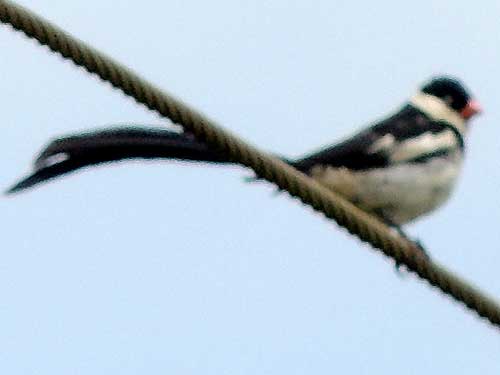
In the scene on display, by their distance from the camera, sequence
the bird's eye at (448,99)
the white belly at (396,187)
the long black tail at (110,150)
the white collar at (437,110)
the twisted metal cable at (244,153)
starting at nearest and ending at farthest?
the twisted metal cable at (244,153)
the long black tail at (110,150)
the white belly at (396,187)
the white collar at (437,110)
the bird's eye at (448,99)

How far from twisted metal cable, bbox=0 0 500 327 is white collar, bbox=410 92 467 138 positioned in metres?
2.51

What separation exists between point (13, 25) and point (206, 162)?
4.51 ft

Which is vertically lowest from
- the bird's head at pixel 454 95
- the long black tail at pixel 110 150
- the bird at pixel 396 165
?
the bird's head at pixel 454 95

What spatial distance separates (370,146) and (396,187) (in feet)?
0.73

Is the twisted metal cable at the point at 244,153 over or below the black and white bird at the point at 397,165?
over

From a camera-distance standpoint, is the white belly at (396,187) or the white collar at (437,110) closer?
the white belly at (396,187)

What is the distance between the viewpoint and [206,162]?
498 cm

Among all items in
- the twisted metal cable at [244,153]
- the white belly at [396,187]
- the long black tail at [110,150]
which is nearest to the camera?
the twisted metal cable at [244,153]

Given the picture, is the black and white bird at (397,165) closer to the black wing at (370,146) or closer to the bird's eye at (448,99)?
the black wing at (370,146)

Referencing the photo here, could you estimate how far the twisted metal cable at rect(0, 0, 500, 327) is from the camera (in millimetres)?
3717

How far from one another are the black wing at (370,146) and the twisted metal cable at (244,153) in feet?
5.13

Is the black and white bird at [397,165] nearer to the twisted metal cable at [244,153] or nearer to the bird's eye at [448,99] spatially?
the bird's eye at [448,99]

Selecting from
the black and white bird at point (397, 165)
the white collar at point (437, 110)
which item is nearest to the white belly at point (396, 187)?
the black and white bird at point (397, 165)

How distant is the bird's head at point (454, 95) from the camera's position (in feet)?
23.9
